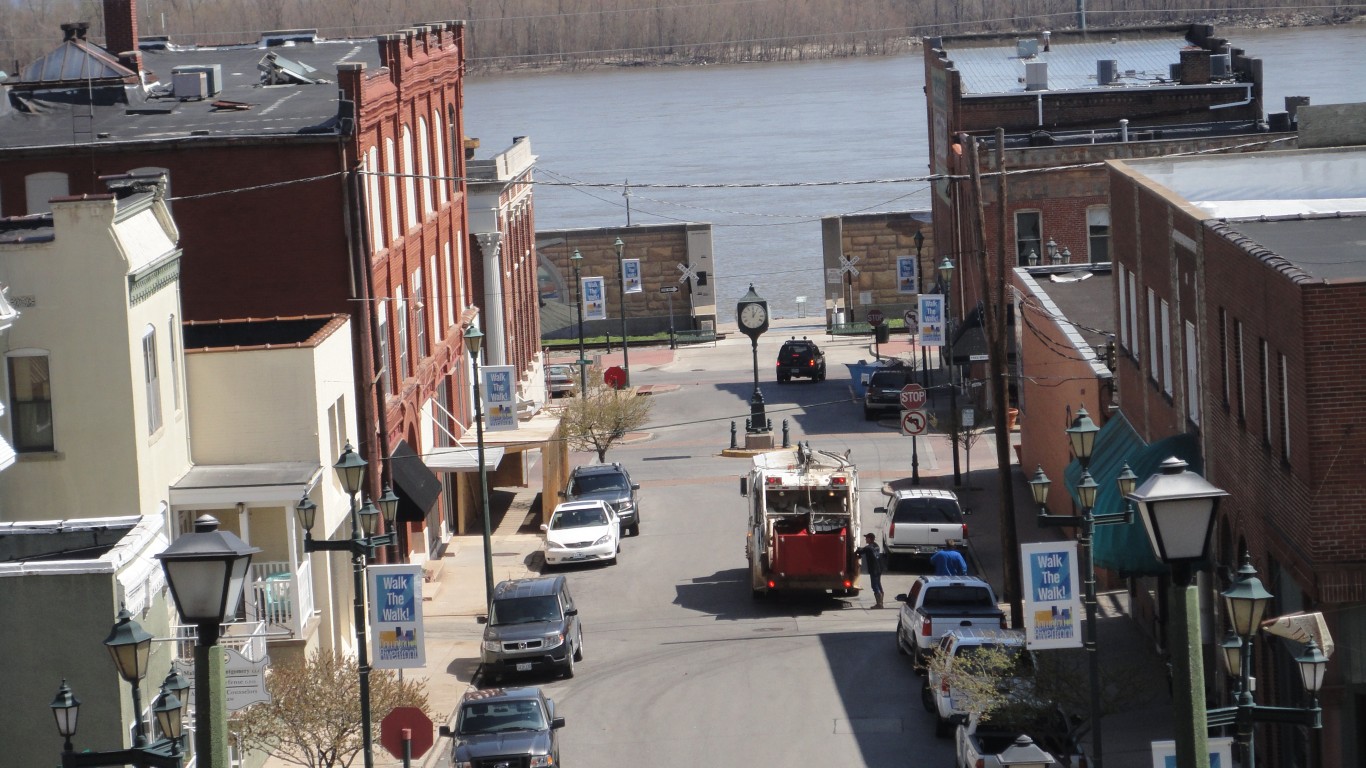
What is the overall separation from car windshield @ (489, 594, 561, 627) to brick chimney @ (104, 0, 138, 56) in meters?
20.5

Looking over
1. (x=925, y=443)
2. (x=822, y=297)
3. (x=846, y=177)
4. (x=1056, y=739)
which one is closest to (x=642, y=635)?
(x=1056, y=739)

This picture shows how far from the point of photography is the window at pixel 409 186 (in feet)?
138

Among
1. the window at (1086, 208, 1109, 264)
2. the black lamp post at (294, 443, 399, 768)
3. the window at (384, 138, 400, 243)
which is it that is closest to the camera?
the black lamp post at (294, 443, 399, 768)

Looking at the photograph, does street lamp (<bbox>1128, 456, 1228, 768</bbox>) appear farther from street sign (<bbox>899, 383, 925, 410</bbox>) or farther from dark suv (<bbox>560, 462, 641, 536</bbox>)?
street sign (<bbox>899, 383, 925, 410</bbox>)

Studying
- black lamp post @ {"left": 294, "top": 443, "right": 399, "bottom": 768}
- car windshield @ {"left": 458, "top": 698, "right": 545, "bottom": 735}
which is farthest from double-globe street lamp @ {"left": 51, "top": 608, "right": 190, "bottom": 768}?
car windshield @ {"left": 458, "top": 698, "right": 545, "bottom": 735}

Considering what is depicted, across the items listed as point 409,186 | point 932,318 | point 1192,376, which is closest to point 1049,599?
point 1192,376

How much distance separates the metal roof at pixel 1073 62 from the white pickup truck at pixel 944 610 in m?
38.1

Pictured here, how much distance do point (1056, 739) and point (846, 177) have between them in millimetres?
100149

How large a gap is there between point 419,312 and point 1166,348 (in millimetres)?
19467

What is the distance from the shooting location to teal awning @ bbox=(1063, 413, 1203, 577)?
82.8 feet

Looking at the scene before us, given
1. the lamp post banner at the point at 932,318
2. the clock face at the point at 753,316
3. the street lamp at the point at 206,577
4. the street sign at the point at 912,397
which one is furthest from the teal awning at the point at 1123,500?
the clock face at the point at 753,316

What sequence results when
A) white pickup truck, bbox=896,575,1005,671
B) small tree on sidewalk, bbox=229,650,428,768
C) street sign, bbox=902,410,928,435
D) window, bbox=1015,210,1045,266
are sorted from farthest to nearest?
window, bbox=1015,210,1045,266
street sign, bbox=902,410,928,435
white pickup truck, bbox=896,575,1005,671
small tree on sidewalk, bbox=229,650,428,768

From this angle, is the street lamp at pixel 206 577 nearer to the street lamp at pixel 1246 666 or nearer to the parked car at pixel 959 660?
the street lamp at pixel 1246 666

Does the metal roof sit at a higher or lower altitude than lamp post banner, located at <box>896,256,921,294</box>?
higher
